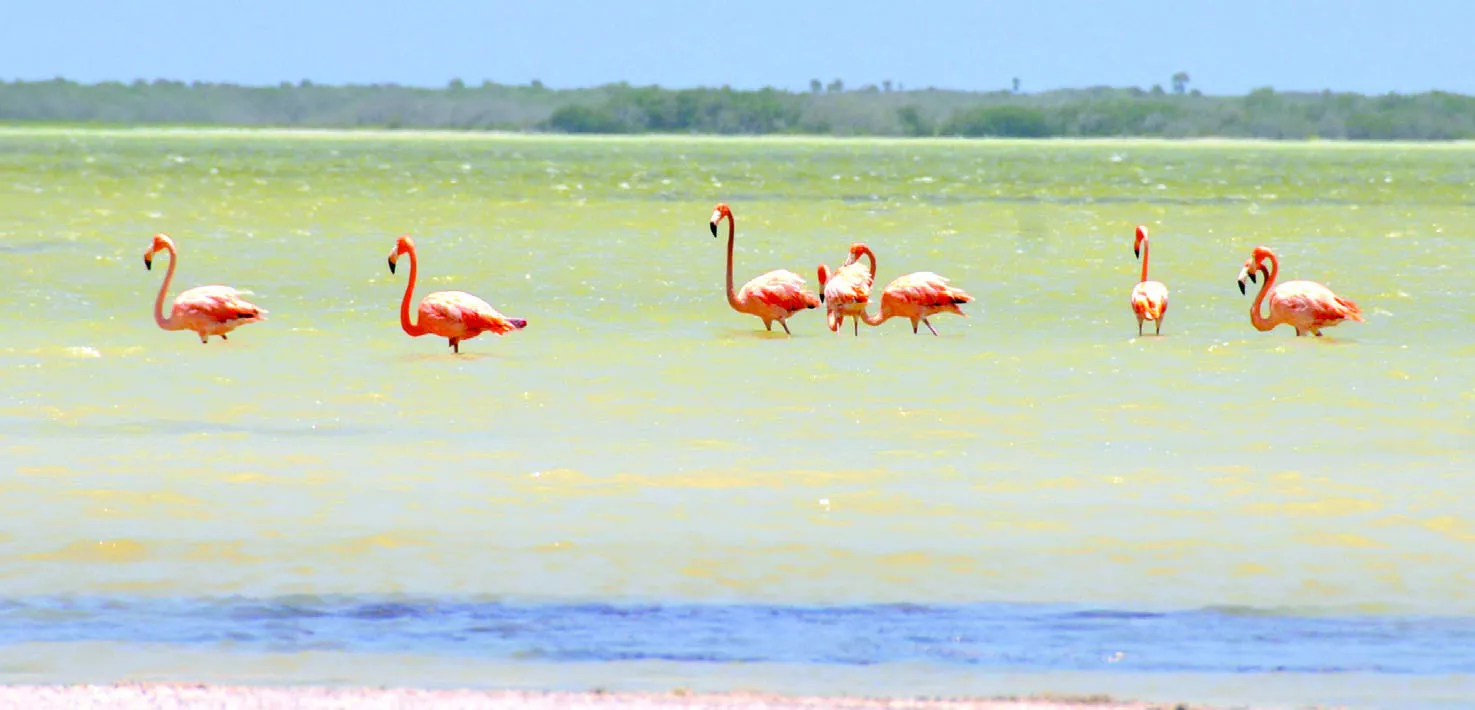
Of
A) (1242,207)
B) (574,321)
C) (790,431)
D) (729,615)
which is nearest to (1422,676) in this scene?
(729,615)

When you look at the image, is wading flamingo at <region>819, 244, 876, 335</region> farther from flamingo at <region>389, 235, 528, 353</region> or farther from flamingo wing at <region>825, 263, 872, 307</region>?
flamingo at <region>389, 235, 528, 353</region>

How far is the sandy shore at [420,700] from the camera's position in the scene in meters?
6.29

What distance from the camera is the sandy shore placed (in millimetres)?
6289

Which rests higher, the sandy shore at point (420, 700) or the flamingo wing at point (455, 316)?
the sandy shore at point (420, 700)

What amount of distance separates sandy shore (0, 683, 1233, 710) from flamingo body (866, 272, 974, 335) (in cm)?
1254

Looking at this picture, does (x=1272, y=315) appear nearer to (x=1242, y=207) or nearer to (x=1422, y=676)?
(x=1422, y=676)

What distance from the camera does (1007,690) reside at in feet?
22.8

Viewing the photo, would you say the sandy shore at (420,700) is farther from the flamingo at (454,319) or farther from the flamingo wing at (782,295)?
the flamingo wing at (782,295)

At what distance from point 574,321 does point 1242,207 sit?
37293mm

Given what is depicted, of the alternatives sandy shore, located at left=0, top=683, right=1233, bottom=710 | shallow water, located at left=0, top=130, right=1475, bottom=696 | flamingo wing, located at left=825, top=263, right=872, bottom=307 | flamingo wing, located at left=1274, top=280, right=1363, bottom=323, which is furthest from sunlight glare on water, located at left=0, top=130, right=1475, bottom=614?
sandy shore, located at left=0, top=683, right=1233, bottom=710

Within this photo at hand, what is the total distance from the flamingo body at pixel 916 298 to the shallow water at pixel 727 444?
282 millimetres

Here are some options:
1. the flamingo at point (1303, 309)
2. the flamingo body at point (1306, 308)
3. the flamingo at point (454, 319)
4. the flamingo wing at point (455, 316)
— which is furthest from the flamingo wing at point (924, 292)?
the flamingo wing at point (455, 316)

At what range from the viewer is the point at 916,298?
19109mm

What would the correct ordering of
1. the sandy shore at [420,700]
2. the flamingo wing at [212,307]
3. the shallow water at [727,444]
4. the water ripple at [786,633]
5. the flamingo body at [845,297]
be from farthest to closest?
the flamingo body at [845,297], the flamingo wing at [212,307], the shallow water at [727,444], the water ripple at [786,633], the sandy shore at [420,700]
